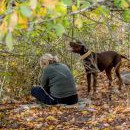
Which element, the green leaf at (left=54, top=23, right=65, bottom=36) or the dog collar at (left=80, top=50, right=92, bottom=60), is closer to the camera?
the green leaf at (left=54, top=23, right=65, bottom=36)

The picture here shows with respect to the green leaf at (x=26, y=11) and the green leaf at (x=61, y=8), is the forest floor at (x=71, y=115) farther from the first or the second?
the green leaf at (x=26, y=11)

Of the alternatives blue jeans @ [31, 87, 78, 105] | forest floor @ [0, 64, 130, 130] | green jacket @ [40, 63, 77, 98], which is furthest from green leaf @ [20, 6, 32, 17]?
blue jeans @ [31, 87, 78, 105]

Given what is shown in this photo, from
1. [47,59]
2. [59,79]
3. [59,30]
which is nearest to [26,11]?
[59,30]

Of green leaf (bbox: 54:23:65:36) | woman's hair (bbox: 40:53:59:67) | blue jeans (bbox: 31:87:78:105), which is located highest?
green leaf (bbox: 54:23:65:36)

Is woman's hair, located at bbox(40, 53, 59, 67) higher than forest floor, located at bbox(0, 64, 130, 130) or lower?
higher

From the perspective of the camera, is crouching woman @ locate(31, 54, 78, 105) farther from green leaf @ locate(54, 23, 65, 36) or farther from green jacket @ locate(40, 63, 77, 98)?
green leaf @ locate(54, 23, 65, 36)

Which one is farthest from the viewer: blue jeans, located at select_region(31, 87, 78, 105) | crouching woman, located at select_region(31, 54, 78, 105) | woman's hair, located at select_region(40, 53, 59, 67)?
blue jeans, located at select_region(31, 87, 78, 105)

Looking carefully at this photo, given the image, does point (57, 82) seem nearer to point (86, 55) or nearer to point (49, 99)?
point (49, 99)

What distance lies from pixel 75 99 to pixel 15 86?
207 cm

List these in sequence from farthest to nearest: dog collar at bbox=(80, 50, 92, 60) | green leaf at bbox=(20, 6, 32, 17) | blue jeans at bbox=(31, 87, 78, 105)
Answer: dog collar at bbox=(80, 50, 92, 60), blue jeans at bbox=(31, 87, 78, 105), green leaf at bbox=(20, 6, 32, 17)

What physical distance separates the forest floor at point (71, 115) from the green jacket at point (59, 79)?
325 millimetres

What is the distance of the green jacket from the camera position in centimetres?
948

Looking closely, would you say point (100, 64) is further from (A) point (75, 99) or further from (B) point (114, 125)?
(B) point (114, 125)

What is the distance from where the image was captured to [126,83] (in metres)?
13.0
